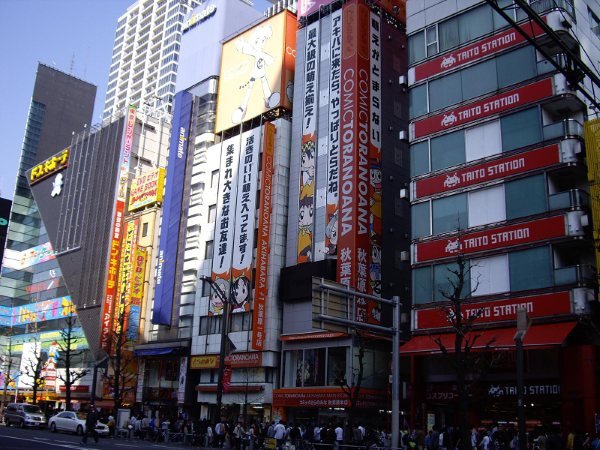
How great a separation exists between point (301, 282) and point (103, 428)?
16.7 m

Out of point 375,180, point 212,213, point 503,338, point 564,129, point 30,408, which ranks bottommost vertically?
point 30,408

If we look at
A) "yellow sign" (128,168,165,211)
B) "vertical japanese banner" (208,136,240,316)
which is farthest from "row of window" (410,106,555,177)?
"yellow sign" (128,168,165,211)

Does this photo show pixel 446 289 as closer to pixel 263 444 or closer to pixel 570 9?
pixel 263 444

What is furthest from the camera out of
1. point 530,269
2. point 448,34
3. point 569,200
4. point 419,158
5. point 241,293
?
point 241,293

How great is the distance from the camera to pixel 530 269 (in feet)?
106

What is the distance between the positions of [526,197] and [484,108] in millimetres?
5994

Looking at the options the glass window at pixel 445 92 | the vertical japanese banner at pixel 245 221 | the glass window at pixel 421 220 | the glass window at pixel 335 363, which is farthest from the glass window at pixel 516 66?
the vertical japanese banner at pixel 245 221

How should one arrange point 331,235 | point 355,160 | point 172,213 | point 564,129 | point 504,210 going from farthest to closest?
point 172,213
point 331,235
point 355,160
point 504,210
point 564,129

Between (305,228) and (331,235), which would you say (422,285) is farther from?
(305,228)

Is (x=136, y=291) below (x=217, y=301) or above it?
above

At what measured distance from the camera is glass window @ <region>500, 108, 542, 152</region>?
111ft

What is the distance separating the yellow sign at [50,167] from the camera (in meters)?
86.9

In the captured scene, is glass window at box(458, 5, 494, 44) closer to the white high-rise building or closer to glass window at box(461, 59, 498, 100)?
glass window at box(461, 59, 498, 100)

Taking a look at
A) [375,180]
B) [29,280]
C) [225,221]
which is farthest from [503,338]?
[29,280]
